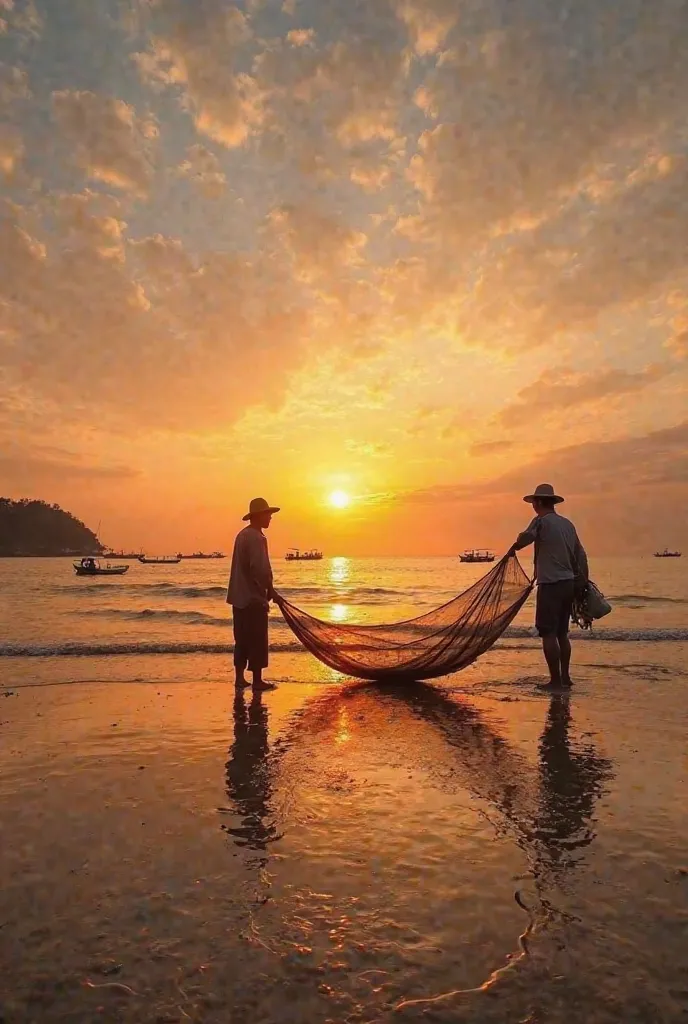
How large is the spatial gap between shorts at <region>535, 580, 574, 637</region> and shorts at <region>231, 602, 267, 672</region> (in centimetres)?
375

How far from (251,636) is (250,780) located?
3839mm

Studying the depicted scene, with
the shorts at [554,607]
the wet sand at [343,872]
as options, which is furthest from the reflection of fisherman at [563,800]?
the shorts at [554,607]

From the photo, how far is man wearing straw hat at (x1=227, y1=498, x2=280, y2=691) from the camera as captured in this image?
8.47 metres

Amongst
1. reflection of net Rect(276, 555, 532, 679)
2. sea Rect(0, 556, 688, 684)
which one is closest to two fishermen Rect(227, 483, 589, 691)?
reflection of net Rect(276, 555, 532, 679)

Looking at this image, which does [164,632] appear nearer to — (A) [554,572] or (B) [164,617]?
(B) [164,617]

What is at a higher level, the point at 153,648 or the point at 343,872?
the point at 343,872

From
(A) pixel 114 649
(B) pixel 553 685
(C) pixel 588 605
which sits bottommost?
(A) pixel 114 649

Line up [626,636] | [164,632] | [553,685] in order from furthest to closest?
[164,632]
[626,636]
[553,685]

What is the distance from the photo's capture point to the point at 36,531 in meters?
181

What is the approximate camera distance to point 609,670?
10.0 meters

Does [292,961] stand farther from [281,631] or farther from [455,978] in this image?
[281,631]

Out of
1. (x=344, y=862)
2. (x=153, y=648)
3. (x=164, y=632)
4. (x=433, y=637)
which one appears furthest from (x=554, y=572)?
(x=164, y=632)

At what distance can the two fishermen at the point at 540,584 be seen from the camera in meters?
8.14

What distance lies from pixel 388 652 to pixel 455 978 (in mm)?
6465
